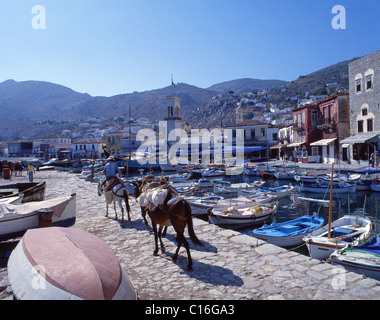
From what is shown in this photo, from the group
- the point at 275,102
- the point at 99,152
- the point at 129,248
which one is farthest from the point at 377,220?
the point at 275,102

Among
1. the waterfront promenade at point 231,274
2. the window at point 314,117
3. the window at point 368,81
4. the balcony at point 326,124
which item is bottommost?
the waterfront promenade at point 231,274

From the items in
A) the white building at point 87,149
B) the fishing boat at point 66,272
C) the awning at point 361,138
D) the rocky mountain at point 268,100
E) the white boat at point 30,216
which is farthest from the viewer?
the rocky mountain at point 268,100

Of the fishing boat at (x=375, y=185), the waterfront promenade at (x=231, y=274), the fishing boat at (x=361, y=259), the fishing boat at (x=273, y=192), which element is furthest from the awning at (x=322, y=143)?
the waterfront promenade at (x=231, y=274)

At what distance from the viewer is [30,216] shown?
21.1 ft

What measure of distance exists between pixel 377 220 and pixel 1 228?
1763 centimetres

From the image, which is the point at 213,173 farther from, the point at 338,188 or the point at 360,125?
the point at 360,125

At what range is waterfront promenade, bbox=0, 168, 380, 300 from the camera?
13.4 feet

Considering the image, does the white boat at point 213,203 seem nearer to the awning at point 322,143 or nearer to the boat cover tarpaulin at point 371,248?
the boat cover tarpaulin at point 371,248

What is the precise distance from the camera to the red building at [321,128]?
34906 millimetres

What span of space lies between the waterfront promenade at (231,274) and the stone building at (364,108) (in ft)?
92.7

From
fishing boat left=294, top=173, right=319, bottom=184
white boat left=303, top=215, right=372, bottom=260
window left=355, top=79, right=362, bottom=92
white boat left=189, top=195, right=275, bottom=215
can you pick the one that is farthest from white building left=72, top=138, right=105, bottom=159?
white boat left=303, top=215, right=372, bottom=260

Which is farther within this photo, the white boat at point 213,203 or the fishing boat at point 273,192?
the fishing boat at point 273,192

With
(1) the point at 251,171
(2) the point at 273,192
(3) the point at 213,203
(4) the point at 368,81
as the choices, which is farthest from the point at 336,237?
(4) the point at 368,81

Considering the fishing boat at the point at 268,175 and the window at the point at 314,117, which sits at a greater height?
the window at the point at 314,117
